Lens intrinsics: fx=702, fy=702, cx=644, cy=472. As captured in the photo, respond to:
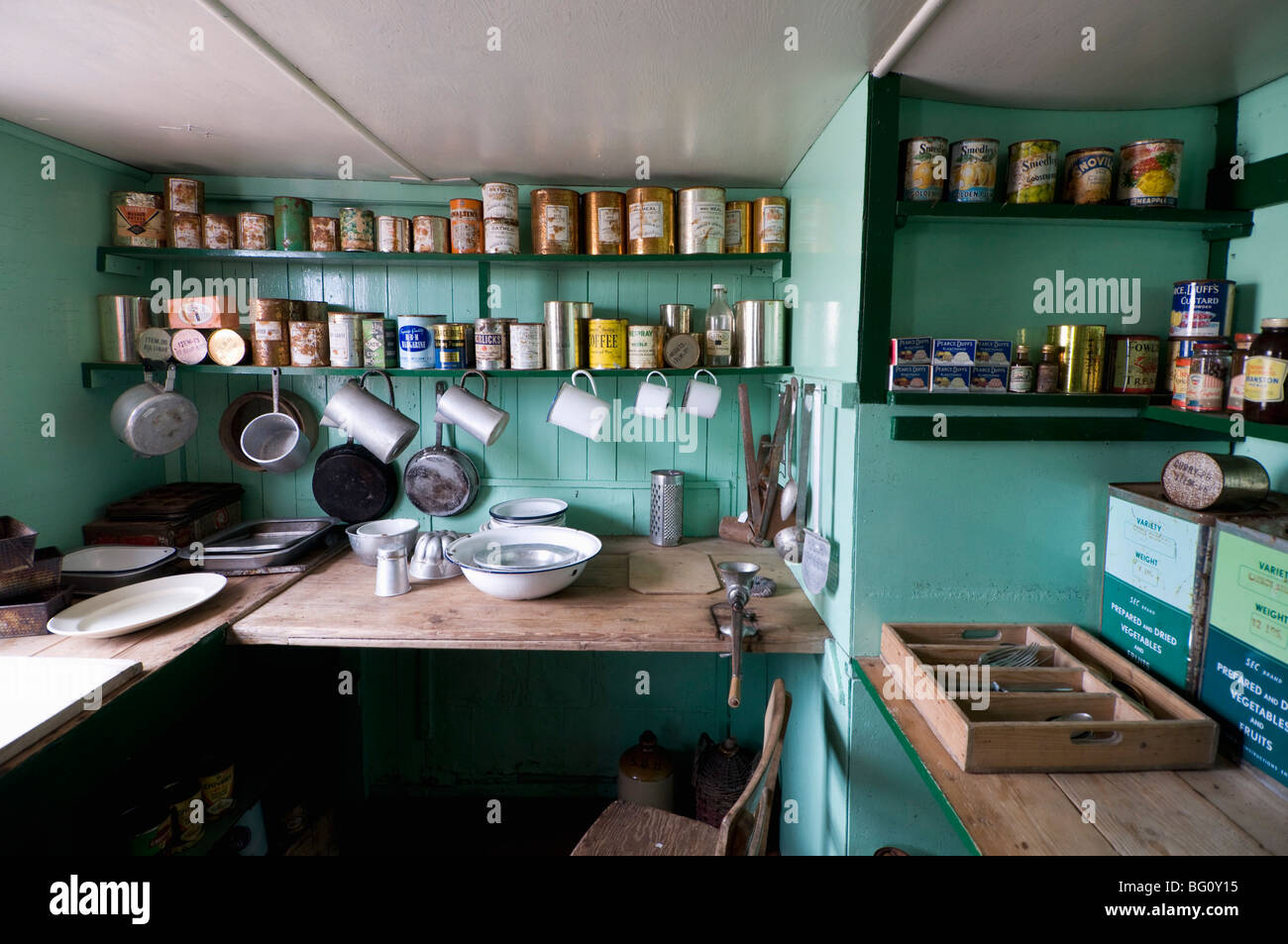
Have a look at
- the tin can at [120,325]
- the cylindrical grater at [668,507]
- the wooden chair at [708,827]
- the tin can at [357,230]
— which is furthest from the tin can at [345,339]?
the wooden chair at [708,827]

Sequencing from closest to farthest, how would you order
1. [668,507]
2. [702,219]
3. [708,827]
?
[708,827] → [702,219] → [668,507]

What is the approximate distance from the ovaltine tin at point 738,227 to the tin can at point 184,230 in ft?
4.93

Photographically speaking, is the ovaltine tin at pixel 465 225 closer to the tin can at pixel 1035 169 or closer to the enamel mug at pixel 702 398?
the enamel mug at pixel 702 398

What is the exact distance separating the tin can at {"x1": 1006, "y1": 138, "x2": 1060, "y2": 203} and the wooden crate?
2.78ft

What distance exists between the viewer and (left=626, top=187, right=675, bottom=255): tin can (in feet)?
→ 6.21

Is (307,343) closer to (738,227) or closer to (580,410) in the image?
(580,410)

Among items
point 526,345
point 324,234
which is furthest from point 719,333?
point 324,234

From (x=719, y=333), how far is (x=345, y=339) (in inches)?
41.6

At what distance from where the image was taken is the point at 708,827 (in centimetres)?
158

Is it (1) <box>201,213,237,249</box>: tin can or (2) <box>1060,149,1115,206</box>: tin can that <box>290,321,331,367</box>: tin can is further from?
(2) <box>1060,149,1115,206</box>: tin can

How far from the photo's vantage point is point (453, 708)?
2416 mm

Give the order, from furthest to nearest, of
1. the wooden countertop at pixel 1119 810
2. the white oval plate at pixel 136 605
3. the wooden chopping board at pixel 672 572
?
the wooden chopping board at pixel 672 572 → the white oval plate at pixel 136 605 → the wooden countertop at pixel 1119 810

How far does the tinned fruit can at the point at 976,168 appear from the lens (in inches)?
52.7
